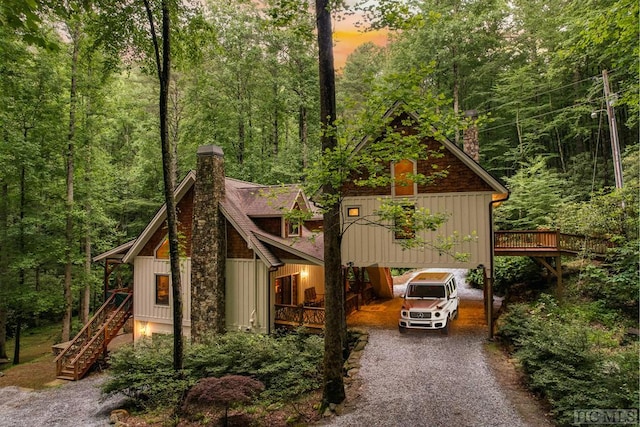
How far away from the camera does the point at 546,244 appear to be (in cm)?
1334

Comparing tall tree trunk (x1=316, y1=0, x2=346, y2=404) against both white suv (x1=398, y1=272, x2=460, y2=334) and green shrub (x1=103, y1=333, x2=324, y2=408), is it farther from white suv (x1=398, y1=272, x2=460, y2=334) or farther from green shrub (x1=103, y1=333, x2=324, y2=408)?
white suv (x1=398, y1=272, x2=460, y2=334)

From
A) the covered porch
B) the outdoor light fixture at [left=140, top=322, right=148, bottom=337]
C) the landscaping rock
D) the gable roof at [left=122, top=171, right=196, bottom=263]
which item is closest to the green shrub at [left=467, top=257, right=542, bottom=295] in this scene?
the covered porch

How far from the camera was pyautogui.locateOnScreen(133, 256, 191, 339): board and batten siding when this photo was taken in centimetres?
1520

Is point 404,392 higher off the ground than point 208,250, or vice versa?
point 208,250

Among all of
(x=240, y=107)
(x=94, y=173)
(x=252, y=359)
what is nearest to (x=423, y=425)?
(x=252, y=359)

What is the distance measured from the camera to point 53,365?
53.5 ft

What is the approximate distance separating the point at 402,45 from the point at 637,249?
21.2 m

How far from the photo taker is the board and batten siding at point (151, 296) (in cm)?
1520

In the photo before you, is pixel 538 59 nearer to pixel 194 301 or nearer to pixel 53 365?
pixel 194 301

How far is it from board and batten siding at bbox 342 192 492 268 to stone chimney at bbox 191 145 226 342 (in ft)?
16.8

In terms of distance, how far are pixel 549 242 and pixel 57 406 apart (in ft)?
59.6

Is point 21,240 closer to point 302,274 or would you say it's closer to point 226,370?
point 302,274

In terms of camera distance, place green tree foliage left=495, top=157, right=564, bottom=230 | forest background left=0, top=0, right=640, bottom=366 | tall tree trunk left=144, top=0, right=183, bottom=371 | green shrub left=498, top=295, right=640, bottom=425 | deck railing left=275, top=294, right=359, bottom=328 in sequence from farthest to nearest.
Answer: green tree foliage left=495, top=157, right=564, bottom=230
forest background left=0, top=0, right=640, bottom=366
deck railing left=275, top=294, right=359, bottom=328
tall tree trunk left=144, top=0, right=183, bottom=371
green shrub left=498, top=295, right=640, bottom=425

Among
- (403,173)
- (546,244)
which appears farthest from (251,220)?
(546,244)
